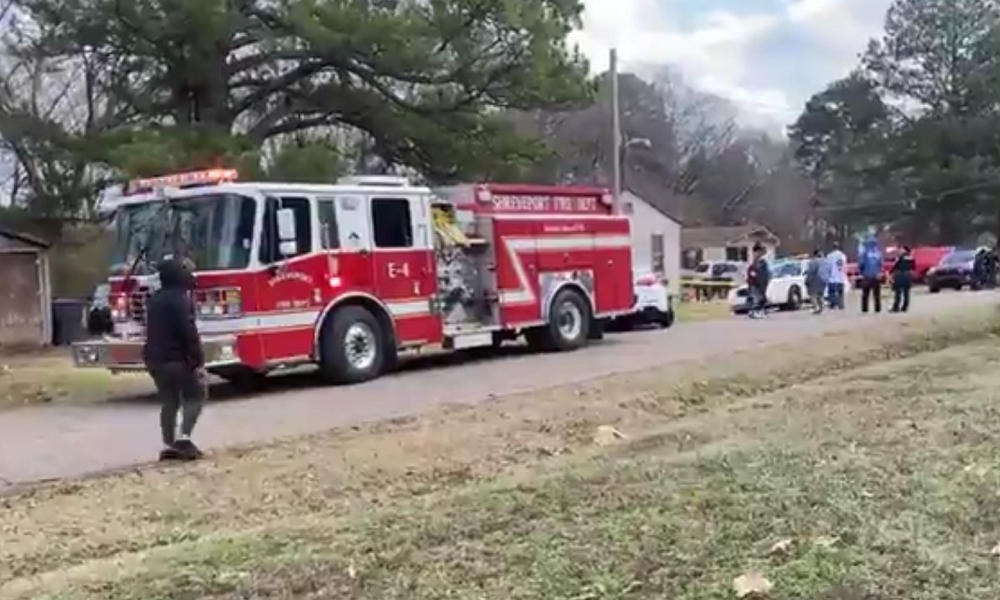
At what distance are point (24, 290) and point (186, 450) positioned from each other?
19.5 m

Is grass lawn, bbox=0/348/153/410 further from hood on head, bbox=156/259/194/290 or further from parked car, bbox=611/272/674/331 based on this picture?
parked car, bbox=611/272/674/331

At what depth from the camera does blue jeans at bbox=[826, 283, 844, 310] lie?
30.5 meters

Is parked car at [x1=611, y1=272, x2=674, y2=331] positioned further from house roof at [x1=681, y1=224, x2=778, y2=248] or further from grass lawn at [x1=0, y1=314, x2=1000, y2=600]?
house roof at [x1=681, y1=224, x2=778, y2=248]

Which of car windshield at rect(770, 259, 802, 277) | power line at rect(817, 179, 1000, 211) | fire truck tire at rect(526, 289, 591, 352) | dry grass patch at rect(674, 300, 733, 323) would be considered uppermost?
power line at rect(817, 179, 1000, 211)

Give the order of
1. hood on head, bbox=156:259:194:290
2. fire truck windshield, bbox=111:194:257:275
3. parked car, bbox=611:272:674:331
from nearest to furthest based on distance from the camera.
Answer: hood on head, bbox=156:259:194:290, fire truck windshield, bbox=111:194:257:275, parked car, bbox=611:272:674:331

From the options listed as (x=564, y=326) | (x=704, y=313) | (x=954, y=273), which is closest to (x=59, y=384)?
(x=564, y=326)

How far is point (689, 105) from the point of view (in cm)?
8512

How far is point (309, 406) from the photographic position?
13867mm

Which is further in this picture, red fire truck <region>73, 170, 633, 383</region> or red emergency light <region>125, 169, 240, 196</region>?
red emergency light <region>125, 169, 240, 196</region>

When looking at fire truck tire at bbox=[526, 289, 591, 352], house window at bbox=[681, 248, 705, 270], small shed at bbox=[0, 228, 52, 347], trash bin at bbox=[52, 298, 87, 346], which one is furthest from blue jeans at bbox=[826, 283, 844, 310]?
house window at bbox=[681, 248, 705, 270]

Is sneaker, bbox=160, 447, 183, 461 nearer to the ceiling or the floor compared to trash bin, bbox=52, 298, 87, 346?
nearer to the floor

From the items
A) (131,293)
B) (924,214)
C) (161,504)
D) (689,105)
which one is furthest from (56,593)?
(689,105)

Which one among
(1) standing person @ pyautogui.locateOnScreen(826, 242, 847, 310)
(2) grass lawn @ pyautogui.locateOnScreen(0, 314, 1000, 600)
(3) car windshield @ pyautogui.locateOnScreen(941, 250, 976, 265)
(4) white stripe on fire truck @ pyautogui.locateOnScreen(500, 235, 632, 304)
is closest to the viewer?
(2) grass lawn @ pyautogui.locateOnScreen(0, 314, 1000, 600)

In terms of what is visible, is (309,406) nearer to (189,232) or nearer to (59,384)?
(189,232)
